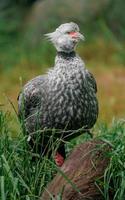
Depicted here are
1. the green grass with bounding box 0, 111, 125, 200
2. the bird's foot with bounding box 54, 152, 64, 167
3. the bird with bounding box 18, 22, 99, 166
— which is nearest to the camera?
the green grass with bounding box 0, 111, 125, 200

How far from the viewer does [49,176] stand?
20.7 ft

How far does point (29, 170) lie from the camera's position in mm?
6316

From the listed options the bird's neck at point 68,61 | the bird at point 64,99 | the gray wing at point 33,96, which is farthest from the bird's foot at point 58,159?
the bird's neck at point 68,61

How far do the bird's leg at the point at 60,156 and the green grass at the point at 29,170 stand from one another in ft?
0.58

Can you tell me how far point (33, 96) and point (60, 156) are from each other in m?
0.46

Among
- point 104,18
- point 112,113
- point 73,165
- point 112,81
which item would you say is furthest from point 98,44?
point 73,165

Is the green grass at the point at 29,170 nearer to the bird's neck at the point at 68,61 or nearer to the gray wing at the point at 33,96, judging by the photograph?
the gray wing at the point at 33,96

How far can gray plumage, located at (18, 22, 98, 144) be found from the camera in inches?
262

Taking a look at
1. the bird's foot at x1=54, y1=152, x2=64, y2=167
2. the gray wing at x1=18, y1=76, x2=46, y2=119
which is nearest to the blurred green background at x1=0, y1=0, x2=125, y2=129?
the gray wing at x1=18, y1=76, x2=46, y2=119

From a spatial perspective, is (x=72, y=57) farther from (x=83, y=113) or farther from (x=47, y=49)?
(x=47, y=49)

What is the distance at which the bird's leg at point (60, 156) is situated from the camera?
652 cm

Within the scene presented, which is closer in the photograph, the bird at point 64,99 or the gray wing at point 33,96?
the bird at point 64,99

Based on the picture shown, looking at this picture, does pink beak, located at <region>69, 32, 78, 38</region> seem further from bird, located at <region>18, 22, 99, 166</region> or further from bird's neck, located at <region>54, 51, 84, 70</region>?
bird's neck, located at <region>54, 51, 84, 70</region>

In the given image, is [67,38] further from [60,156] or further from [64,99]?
[60,156]
